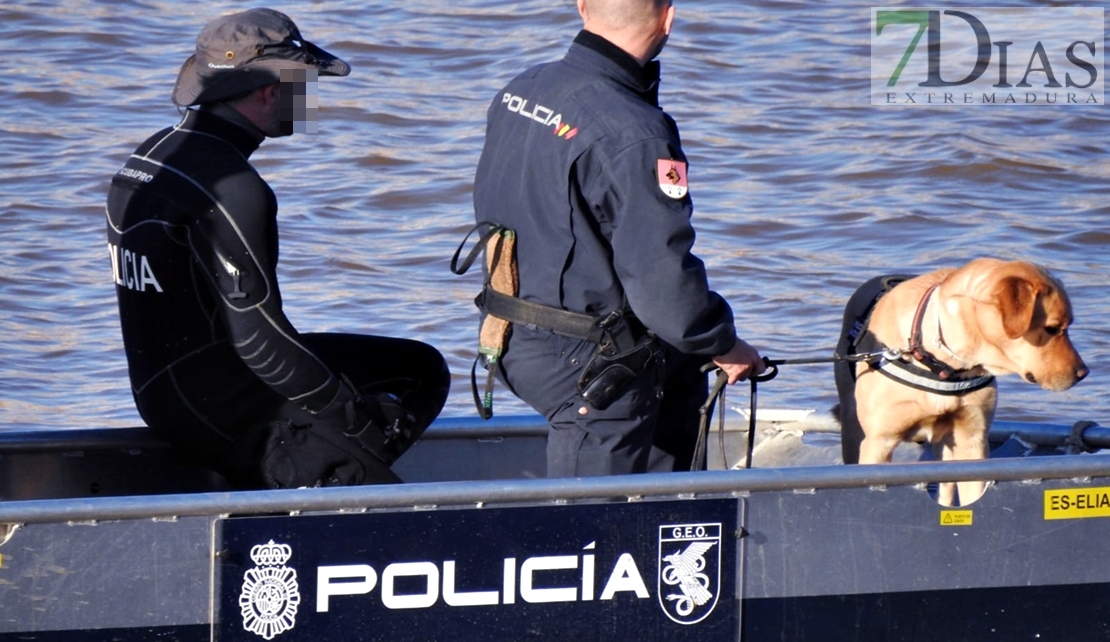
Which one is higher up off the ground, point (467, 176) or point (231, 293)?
point (231, 293)

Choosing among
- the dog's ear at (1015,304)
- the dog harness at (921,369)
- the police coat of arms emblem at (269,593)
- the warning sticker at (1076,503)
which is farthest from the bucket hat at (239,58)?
the warning sticker at (1076,503)

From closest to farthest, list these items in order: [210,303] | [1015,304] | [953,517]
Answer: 1. [953,517]
2. [210,303]
3. [1015,304]

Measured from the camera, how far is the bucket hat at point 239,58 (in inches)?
124

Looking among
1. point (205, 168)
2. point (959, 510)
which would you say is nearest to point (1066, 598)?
point (959, 510)

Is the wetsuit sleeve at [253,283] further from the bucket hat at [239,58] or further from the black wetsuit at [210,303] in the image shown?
the bucket hat at [239,58]

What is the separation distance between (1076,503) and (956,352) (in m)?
0.57

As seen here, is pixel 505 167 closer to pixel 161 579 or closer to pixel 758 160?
pixel 161 579

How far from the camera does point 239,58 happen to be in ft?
10.3

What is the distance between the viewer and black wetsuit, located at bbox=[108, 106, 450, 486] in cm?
306

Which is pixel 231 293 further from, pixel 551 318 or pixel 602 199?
pixel 602 199

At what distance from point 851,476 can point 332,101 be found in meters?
7.59

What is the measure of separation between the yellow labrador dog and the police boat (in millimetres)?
309

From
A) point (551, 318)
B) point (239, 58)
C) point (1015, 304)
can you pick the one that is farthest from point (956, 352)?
point (239, 58)

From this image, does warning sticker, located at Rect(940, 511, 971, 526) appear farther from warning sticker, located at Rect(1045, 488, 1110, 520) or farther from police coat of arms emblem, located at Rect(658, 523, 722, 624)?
police coat of arms emblem, located at Rect(658, 523, 722, 624)
